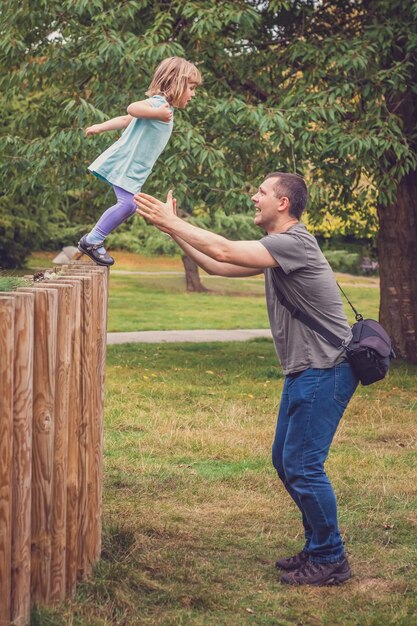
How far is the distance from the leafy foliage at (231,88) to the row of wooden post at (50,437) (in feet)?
20.0

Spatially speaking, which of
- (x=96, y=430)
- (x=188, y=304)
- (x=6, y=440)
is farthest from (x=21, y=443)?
(x=188, y=304)

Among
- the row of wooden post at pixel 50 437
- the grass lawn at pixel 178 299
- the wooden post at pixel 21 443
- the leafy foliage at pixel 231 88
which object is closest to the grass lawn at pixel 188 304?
the grass lawn at pixel 178 299

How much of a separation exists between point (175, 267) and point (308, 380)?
3616 centimetres

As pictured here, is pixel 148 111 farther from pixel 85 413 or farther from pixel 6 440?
pixel 6 440

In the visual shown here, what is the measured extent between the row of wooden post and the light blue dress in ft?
3.40

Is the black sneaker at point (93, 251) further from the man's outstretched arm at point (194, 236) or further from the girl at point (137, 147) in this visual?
the man's outstretched arm at point (194, 236)

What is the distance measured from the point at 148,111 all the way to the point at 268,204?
1135 mm

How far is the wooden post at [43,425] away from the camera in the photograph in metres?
4.07

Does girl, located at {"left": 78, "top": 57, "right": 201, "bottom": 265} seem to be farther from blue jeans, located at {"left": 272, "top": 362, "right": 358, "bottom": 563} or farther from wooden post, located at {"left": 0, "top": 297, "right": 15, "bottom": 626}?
wooden post, located at {"left": 0, "top": 297, "right": 15, "bottom": 626}

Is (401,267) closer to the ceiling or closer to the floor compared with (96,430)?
closer to the ceiling

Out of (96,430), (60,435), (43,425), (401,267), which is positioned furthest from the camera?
(401,267)

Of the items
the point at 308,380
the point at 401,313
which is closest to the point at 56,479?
the point at 308,380

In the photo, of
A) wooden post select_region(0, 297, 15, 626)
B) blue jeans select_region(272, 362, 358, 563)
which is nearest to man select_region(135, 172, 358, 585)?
blue jeans select_region(272, 362, 358, 563)

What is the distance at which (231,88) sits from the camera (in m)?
12.5
